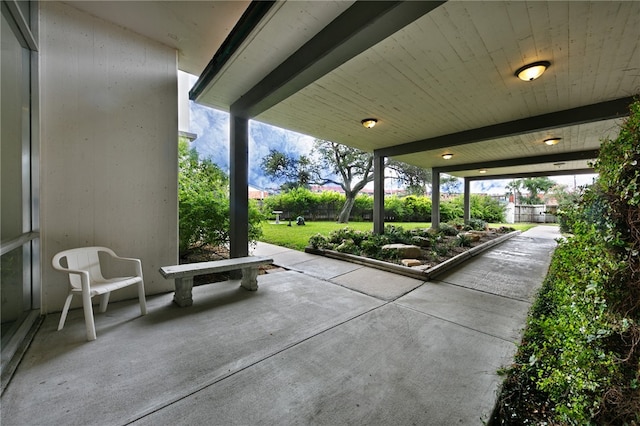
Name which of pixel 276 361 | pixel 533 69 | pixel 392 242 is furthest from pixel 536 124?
pixel 276 361

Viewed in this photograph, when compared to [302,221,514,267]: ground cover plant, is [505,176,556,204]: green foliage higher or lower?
higher

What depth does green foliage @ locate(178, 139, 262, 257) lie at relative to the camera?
4.17m

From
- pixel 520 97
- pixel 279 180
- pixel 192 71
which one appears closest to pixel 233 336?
pixel 192 71

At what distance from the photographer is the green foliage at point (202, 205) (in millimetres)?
4172

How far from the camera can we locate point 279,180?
1777cm

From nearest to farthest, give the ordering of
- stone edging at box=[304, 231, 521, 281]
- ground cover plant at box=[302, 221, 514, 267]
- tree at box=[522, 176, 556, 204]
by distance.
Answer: stone edging at box=[304, 231, 521, 281] → ground cover plant at box=[302, 221, 514, 267] → tree at box=[522, 176, 556, 204]

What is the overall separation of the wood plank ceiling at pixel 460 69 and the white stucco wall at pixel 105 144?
3.02 feet

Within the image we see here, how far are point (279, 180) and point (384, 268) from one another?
560 inches

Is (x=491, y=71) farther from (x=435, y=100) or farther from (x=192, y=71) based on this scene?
(x=192, y=71)

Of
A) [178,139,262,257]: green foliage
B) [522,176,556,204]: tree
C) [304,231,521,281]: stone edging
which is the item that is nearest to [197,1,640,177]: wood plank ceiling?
[178,139,262,257]: green foliage

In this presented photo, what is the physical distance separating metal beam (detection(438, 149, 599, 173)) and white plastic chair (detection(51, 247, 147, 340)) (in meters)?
9.59

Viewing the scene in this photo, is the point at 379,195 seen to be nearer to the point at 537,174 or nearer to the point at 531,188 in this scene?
the point at 537,174

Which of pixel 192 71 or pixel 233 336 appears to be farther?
pixel 192 71

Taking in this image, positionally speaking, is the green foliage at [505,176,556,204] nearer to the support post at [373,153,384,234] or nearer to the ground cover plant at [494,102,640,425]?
the support post at [373,153,384,234]
